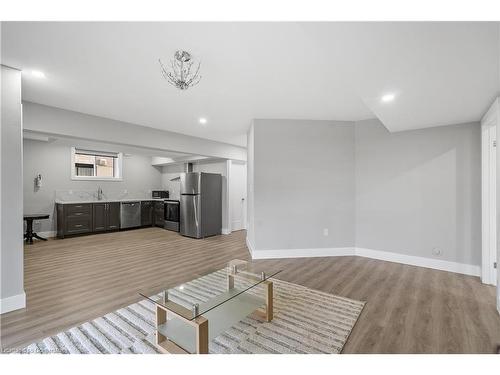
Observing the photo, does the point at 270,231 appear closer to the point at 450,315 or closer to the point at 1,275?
the point at 450,315

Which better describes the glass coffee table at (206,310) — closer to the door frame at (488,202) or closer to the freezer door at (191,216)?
the door frame at (488,202)

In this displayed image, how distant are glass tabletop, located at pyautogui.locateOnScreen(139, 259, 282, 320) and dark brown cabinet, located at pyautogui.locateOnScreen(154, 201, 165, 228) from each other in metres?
5.10

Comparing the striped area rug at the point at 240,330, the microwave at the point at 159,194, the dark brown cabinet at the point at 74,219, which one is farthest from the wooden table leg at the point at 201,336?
the microwave at the point at 159,194

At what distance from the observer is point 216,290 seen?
2406mm

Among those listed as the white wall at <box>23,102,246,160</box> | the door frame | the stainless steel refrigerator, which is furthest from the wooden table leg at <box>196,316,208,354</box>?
the stainless steel refrigerator

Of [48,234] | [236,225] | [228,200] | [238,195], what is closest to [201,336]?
[228,200]

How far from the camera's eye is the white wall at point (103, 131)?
3344 mm

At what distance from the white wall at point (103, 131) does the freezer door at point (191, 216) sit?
123 cm

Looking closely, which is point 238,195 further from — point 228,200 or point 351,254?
point 351,254

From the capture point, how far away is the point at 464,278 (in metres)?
3.32

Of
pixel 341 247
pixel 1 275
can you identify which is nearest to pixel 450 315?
pixel 341 247

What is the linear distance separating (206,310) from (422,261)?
3.67 m

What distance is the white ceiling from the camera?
1629 millimetres
